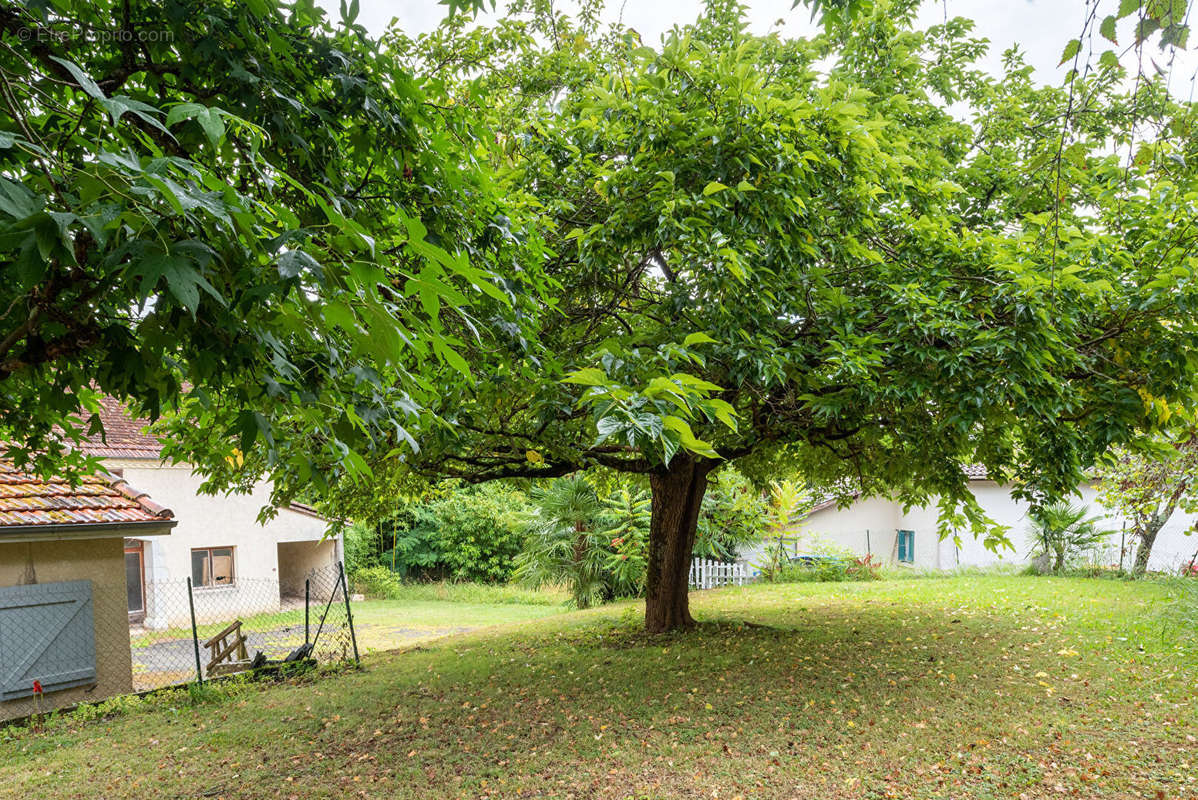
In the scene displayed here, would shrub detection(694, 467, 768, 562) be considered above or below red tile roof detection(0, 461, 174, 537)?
below

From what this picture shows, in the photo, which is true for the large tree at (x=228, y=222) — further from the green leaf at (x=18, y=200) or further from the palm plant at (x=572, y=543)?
the palm plant at (x=572, y=543)

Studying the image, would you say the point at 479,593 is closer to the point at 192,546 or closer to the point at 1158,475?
the point at 192,546

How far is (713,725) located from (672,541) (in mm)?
3777

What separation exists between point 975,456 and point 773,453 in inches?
116

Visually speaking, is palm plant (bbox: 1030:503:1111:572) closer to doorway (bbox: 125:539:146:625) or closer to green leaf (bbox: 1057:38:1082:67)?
green leaf (bbox: 1057:38:1082:67)

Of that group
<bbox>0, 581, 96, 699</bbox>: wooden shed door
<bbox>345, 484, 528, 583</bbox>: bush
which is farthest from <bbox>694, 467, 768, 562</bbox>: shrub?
<bbox>0, 581, 96, 699</bbox>: wooden shed door

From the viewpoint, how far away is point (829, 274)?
241 inches

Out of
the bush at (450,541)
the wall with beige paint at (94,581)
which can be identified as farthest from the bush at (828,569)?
the wall with beige paint at (94,581)

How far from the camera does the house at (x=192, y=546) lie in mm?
16094

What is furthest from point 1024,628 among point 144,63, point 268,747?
point 144,63

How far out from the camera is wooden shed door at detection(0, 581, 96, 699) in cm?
775

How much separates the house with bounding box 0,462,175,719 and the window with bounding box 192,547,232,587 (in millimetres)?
8859

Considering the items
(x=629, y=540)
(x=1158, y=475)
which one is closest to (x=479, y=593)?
(x=629, y=540)

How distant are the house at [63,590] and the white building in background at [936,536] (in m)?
14.0
